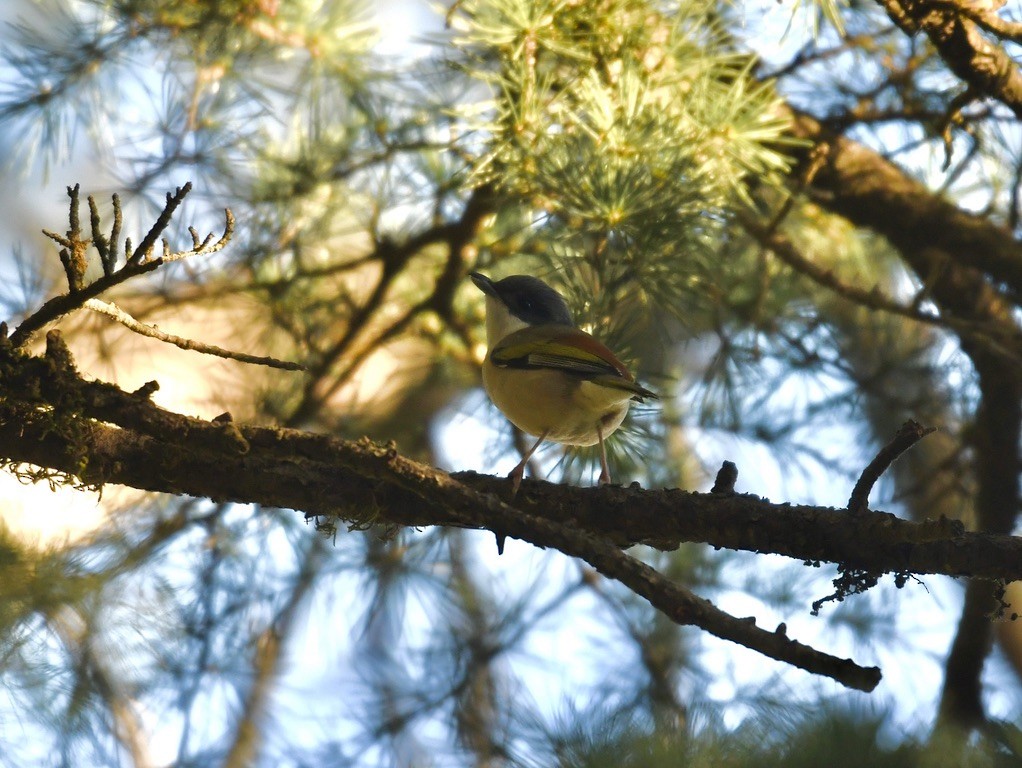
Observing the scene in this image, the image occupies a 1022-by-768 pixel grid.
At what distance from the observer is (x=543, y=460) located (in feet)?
12.4

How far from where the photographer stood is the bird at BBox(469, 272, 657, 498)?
8.87 ft

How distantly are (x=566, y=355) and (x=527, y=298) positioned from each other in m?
0.69

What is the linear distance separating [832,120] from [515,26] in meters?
1.61

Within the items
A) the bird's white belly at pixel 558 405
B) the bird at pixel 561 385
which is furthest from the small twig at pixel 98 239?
the bird's white belly at pixel 558 405

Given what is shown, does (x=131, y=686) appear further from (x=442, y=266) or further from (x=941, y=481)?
(x=941, y=481)

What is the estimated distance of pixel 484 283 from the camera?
3516mm

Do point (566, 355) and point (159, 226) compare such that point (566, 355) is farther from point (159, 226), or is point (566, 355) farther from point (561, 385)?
point (159, 226)

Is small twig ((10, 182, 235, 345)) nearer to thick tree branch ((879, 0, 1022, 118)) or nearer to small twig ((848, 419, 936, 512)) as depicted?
small twig ((848, 419, 936, 512))

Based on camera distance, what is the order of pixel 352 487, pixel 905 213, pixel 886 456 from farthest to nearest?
pixel 905 213 → pixel 352 487 → pixel 886 456

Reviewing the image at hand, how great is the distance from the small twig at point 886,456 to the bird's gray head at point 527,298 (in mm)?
1684

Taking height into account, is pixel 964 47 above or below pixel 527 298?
above

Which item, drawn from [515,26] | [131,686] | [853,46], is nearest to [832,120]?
[853,46]

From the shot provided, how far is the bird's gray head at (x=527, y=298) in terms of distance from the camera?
345cm

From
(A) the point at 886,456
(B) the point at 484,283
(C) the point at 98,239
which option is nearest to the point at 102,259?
(C) the point at 98,239
